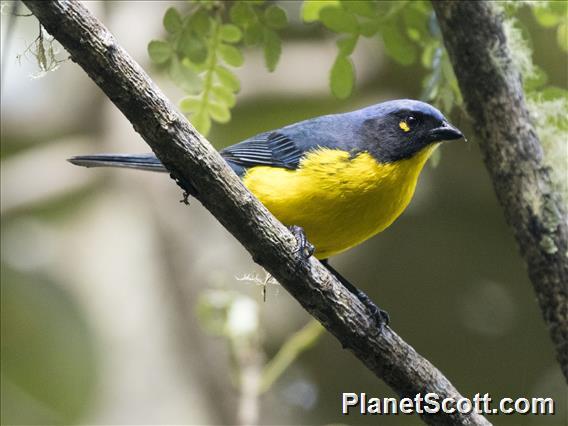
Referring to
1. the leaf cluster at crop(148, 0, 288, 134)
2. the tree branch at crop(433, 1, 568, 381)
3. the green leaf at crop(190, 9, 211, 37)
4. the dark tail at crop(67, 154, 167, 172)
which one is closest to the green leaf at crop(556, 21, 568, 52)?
the tree branch at crop(433, 1, 568, 381)

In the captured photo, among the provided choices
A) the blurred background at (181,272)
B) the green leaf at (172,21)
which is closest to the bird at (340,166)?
the green leaf at (172,21)

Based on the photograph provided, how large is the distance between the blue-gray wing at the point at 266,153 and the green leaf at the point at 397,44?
1.95ft

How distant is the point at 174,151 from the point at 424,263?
4.64 meters

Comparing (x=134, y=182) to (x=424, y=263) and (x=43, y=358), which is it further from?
(x=424, y=263)

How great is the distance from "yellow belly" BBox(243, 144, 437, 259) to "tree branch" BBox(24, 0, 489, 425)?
64 cm

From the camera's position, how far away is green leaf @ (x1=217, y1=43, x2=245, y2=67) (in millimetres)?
3514

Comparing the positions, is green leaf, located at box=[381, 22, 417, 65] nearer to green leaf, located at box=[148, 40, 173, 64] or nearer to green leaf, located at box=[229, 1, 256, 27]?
green leaf, located at box=[229, 1, 256, 27]

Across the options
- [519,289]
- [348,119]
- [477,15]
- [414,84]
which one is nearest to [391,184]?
[348,119]

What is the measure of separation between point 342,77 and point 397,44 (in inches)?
11.5

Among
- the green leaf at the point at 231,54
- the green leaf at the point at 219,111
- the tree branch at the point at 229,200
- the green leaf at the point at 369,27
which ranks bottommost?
the tree branch at the point at 229,200

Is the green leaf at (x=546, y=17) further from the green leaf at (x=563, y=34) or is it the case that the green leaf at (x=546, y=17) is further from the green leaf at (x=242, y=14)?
the green leaf at (x=242, y=14)

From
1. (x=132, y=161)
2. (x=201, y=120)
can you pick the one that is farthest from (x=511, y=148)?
(x=132, y=161)

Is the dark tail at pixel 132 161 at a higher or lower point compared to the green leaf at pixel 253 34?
lower

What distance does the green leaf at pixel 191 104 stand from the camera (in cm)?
352
